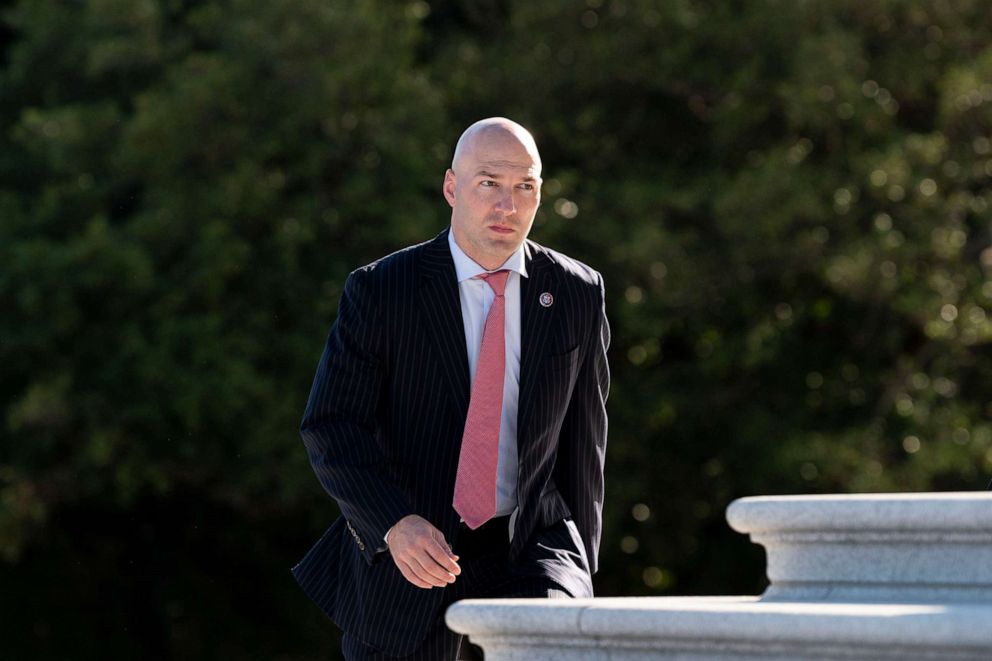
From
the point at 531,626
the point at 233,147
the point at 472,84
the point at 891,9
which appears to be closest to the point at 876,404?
the point at 891,9

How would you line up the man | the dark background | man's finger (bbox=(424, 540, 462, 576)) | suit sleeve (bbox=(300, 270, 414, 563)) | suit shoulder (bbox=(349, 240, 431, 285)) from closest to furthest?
man's finger (bbox=(424, 540, 462, 576)), suit sleeve (bbox=(300, 270, 414, 563)), the man, suit shoulder (bbox=(349, 240, 431, 285)), the dark background

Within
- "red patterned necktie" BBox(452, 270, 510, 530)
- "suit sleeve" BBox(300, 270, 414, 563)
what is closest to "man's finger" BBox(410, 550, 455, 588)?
"suit sleeve" BBox(300, 270, 414, 563)

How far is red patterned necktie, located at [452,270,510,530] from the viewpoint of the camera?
11.7ft

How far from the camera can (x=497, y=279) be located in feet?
12.3

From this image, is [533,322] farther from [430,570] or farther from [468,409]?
[430,570]

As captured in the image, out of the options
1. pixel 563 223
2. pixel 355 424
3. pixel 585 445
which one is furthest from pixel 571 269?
pixel 563 223

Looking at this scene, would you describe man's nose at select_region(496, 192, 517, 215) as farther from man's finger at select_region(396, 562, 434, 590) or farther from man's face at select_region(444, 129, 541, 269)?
man's finger at select_region(396, 562, 434, 590)

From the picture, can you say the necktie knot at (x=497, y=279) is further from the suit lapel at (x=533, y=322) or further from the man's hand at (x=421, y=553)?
the man's hand at (x=421, y=553)

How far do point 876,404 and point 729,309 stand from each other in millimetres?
1154

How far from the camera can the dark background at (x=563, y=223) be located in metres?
10.8

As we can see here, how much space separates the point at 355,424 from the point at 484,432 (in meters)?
0.27

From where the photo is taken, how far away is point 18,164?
1198 centimetres

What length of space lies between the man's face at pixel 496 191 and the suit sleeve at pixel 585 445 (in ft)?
0.87

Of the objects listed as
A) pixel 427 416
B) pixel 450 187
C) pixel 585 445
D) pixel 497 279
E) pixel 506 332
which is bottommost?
pixel 585 445
